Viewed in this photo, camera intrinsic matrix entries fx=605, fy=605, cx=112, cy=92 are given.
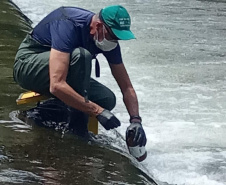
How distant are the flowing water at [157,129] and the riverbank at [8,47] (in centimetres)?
2

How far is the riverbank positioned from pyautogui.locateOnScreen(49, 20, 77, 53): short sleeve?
1.10 meters

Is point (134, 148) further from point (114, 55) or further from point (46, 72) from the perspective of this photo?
point (46, 72)

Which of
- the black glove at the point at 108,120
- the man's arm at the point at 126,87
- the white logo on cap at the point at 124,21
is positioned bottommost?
the black glove at the point at 108,120

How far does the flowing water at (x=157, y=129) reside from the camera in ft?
14.1

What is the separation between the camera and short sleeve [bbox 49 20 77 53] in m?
4.49

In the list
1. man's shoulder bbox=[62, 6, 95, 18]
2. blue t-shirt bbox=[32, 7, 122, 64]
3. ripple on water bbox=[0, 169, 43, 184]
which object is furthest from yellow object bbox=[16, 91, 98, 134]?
ripple on water bbox=[0, 169, 43, 184]

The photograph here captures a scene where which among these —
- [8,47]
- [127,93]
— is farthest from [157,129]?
[8,47]

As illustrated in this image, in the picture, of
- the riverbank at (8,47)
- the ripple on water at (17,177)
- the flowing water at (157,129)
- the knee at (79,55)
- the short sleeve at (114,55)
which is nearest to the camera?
the ripple on water at (17,177)

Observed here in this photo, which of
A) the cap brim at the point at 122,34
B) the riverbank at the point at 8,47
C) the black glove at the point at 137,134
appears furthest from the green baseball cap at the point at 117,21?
the riverbank at the point at 8,47

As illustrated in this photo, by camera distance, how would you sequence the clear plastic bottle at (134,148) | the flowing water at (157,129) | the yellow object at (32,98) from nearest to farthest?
the flowing water at (157,129)
the clear plastic bottle at (134,148)
the yellow object at (32,98)

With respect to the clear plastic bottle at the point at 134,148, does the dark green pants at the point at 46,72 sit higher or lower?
higher

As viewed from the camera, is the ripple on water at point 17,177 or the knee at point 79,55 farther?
the knee at point 79,55

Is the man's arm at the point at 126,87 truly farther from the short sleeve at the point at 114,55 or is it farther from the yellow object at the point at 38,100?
the yellow object at the point at 38,100

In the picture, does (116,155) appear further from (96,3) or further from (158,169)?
(96,3)
